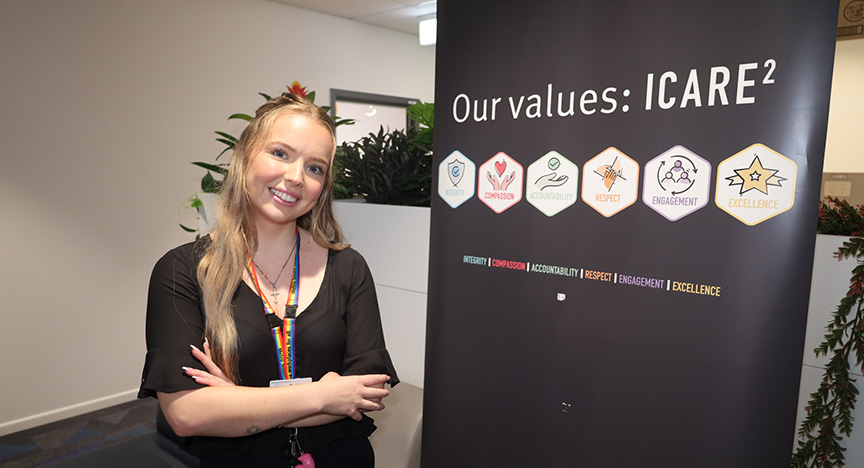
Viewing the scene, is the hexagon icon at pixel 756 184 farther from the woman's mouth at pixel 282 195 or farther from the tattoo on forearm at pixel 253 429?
the tattoo on forearm at pixel 253 429

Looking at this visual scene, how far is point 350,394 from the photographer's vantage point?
134 centimetres

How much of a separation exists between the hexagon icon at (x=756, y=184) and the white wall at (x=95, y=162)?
3796mm

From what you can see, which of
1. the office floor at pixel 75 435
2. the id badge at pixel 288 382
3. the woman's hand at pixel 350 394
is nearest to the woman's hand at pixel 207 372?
the id badge at pixel 288 382

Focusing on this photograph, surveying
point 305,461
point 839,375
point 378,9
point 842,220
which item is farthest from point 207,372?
point 378,9

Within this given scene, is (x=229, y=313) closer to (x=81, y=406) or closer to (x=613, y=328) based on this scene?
(x=613, y=328)

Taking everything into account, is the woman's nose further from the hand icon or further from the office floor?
the office floor

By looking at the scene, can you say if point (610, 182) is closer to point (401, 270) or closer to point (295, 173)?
point (295, 173)

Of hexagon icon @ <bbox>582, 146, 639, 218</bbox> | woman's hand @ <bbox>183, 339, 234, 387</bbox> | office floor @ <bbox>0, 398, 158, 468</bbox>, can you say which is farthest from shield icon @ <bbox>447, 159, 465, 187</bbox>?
office floor @ <bbox>0, 398, 158, 468</bbox>

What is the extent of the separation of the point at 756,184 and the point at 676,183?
0.63ft

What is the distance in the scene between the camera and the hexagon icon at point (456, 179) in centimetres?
189

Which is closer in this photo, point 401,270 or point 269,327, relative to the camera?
point 269,327

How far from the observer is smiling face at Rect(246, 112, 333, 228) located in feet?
4.58

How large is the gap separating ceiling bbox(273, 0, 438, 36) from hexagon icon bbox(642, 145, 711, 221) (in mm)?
3618

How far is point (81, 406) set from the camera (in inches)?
142
